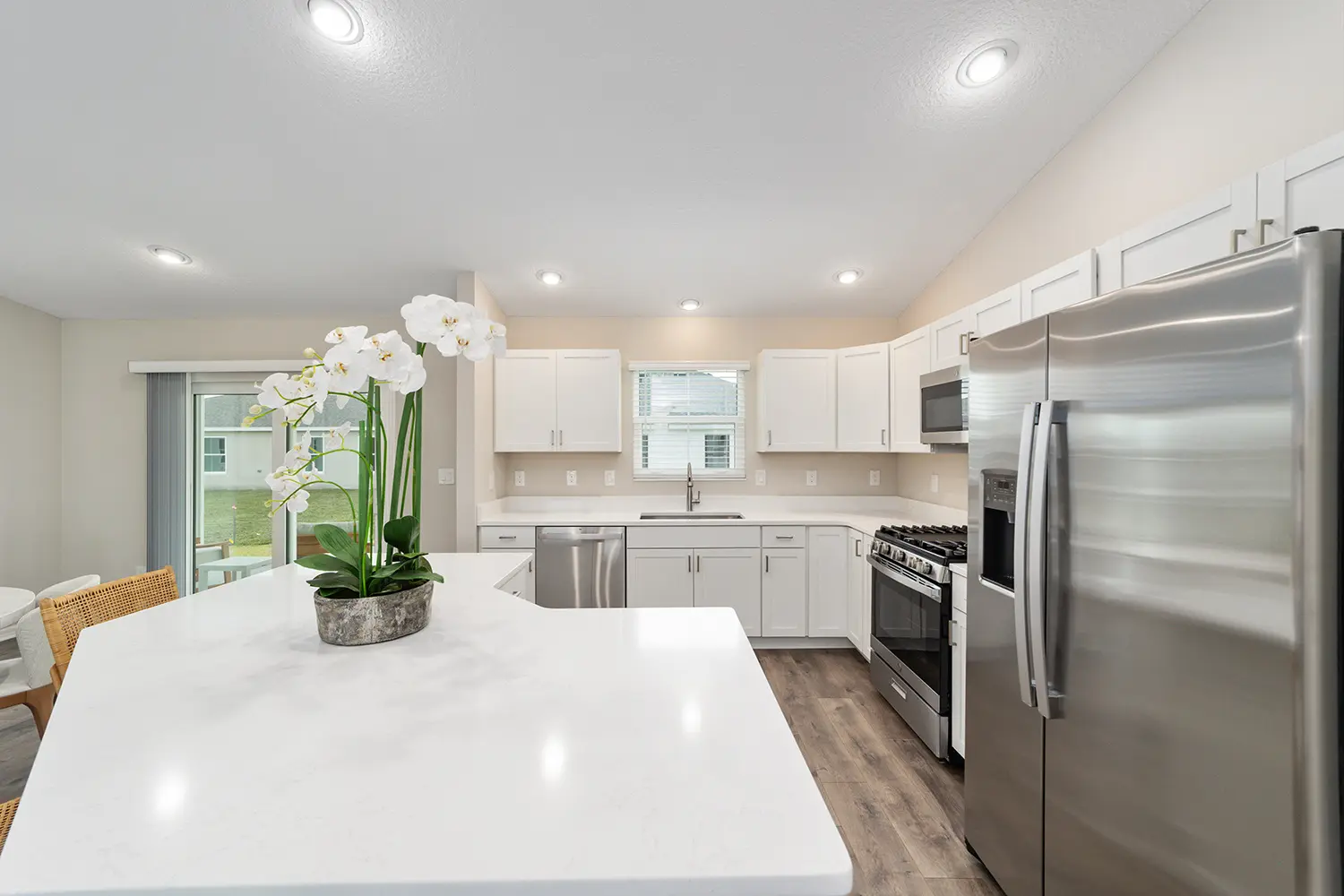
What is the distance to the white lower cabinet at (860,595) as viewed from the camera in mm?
3350

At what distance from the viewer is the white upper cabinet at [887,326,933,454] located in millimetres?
3252

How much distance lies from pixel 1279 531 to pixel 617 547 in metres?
3.08

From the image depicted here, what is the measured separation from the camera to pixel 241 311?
13.9 ft

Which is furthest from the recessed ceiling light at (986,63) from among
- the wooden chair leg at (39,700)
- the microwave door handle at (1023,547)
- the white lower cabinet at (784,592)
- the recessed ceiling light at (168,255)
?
the recessed ceiling light at (168,255)

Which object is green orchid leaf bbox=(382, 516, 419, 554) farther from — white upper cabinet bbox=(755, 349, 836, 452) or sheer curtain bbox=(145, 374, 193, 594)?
sheer curtain bbox=(145, 374, 193, 594)

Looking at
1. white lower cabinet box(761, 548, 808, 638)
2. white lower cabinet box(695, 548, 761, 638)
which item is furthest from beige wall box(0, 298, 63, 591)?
white lower cabinet box(761, 548, 808, 638)

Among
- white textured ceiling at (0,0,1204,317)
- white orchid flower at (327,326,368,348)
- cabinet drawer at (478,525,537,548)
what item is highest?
white textured ceiling at (0,0,1204,317)

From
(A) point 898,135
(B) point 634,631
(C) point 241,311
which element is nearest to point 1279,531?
(B) point 634,631

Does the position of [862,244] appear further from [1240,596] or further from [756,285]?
[1240,596]

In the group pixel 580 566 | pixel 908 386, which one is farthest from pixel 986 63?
pixel 580 566

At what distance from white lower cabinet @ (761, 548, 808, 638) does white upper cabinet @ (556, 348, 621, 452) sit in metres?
1.29

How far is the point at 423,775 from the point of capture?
729mm

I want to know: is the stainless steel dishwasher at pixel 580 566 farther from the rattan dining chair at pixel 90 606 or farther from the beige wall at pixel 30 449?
the beige wall at pixel 30 449

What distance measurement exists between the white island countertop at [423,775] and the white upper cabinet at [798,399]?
2.97 m
